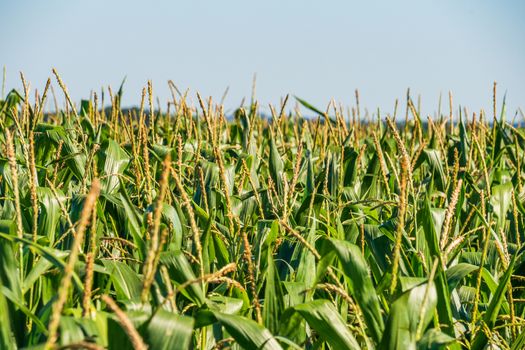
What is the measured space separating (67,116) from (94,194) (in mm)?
3533

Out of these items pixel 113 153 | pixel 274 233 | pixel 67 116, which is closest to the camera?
pixel 274 233

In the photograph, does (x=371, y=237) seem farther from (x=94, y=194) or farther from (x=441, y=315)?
(x=94, y=194)

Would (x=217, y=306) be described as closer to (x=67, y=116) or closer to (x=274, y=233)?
(x=274, y=233)

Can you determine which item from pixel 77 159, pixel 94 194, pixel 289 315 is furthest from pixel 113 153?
pixel 94 194

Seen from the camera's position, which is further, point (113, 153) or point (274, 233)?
point (113, 153)

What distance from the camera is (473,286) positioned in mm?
2787

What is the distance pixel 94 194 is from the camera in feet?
3.57

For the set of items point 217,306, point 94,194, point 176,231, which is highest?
point 94,194

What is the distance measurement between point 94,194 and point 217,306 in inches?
37.3

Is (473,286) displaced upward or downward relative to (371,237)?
downward

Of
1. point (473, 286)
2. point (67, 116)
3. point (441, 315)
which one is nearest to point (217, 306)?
point (441, 315)

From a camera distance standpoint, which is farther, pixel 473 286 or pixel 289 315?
pixel 473 286

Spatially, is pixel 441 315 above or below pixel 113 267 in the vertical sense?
below

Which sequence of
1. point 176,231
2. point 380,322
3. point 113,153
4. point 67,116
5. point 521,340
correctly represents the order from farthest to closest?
point 67,116, point 113,153, point 176,231, point 521,340, point 380,322
